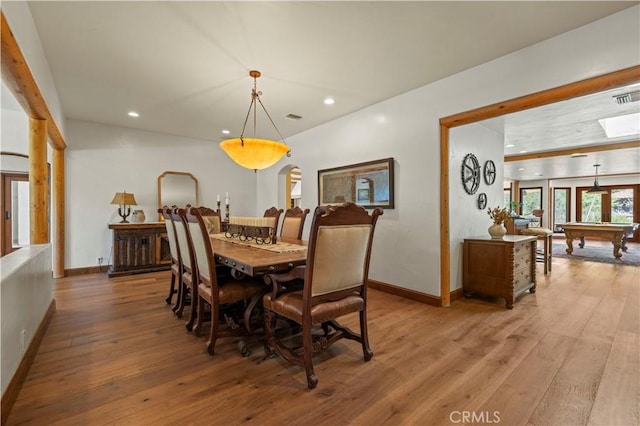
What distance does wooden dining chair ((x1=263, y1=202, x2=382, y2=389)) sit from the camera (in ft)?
5.68

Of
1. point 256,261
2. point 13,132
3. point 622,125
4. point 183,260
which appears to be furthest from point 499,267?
point 13,132

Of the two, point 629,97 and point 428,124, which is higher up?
point 629,97

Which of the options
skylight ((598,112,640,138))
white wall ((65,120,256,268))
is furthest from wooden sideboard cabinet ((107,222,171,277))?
skylight ((598,112,640,138))

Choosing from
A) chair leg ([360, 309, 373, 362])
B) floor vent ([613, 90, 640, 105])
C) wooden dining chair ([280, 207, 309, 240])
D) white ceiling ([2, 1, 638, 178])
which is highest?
white ceiling ([2, 1, 638, 178])

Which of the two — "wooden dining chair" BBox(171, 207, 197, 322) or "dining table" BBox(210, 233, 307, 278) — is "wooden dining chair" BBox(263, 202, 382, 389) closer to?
"dining table" BBox(210, 233, 307, 278)

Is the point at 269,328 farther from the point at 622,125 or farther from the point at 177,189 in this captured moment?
the point at 622,125

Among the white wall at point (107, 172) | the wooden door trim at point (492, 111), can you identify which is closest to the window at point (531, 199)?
the wooden door trim at point (492, 111)

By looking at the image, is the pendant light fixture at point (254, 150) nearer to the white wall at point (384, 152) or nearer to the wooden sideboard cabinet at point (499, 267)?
the white wall at point (384, 152)

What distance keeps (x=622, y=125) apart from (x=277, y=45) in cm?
556

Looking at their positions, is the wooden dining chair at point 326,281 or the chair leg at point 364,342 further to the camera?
the chair leg at point 364,342

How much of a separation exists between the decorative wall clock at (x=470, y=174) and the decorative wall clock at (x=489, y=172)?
28cm

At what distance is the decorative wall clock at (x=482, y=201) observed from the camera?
404 centimetres

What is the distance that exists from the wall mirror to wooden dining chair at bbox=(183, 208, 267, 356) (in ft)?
12.0

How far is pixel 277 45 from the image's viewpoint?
2.51 metres
